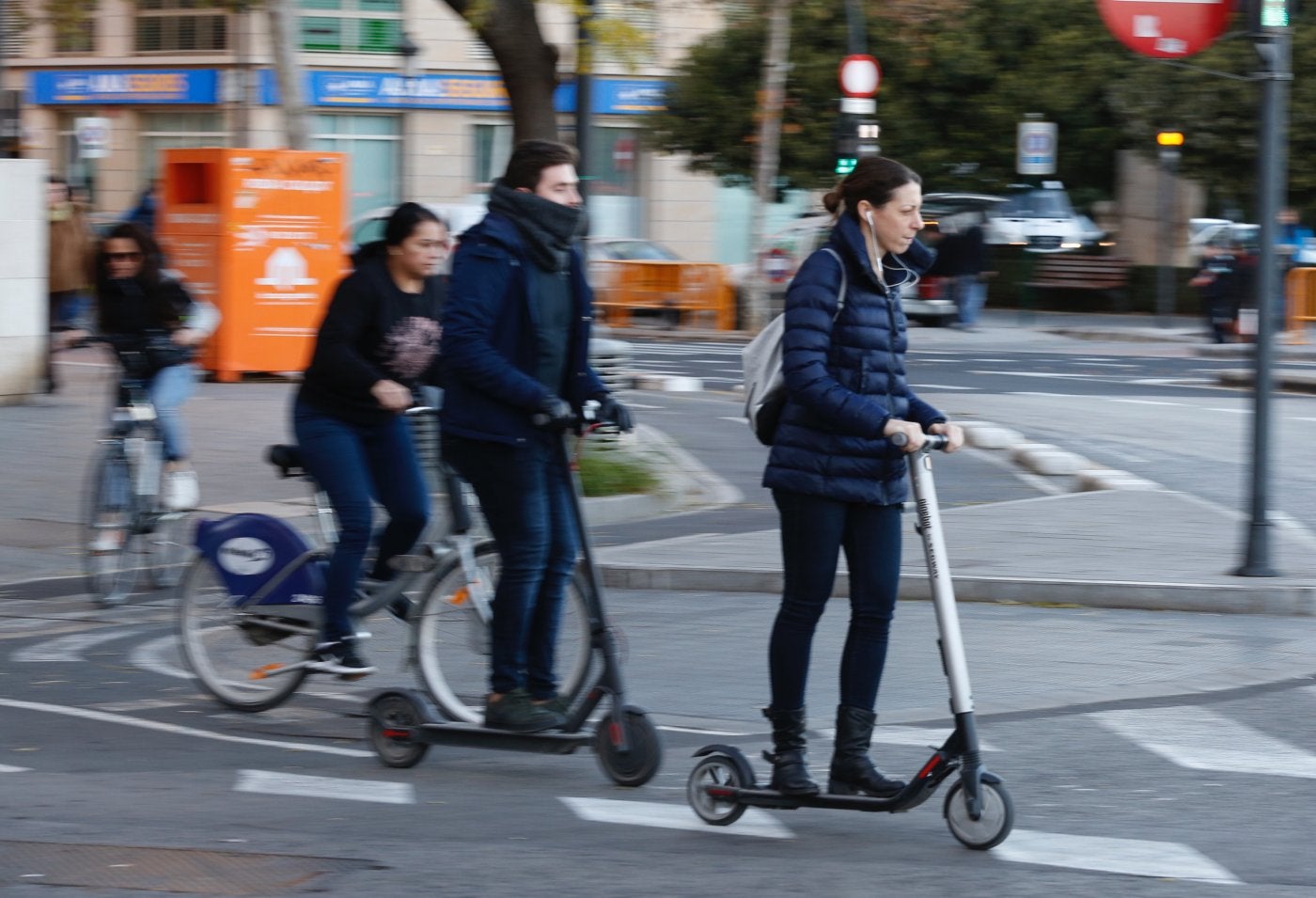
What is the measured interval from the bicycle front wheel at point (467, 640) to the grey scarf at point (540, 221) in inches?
36.7

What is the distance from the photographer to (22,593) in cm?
936

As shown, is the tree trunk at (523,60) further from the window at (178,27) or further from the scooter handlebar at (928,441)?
the window at (178,27)

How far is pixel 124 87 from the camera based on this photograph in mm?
41938

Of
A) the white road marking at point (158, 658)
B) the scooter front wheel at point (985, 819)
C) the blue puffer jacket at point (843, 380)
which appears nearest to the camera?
the scooter front wheel at point (985, 819)

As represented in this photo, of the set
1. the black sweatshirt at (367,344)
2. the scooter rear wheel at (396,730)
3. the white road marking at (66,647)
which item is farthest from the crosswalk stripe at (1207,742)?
the white road marking at (66,647)

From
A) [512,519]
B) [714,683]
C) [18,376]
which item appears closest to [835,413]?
[512,519]

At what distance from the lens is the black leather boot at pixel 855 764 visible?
17.0ft

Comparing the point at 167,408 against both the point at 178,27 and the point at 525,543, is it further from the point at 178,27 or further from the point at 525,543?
the point at 178,27

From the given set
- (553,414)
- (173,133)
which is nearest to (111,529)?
(553,414)

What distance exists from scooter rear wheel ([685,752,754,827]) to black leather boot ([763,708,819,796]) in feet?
0.25

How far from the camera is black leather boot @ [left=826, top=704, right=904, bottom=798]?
5.18 metres

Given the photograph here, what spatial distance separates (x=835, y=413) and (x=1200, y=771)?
171cm

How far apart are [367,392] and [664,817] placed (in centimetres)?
192

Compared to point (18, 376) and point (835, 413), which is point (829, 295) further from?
point (18, 376)
